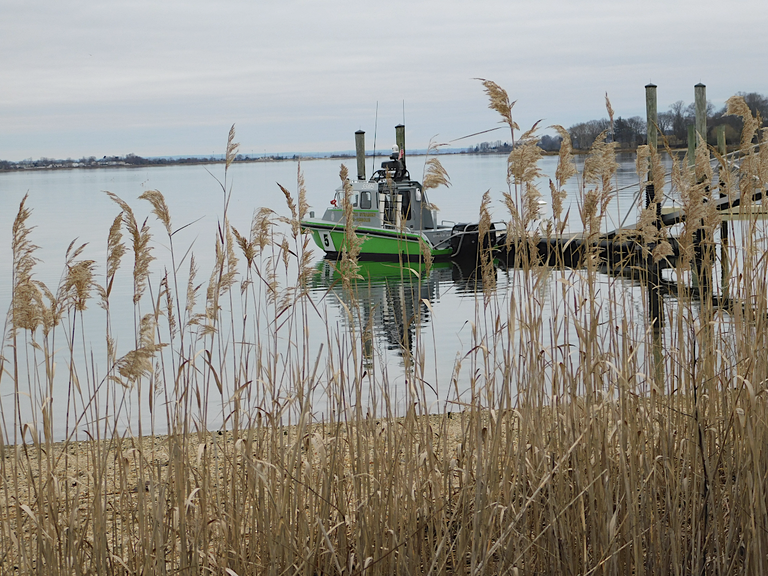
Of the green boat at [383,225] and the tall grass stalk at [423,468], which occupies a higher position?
the green boat at [383,225]

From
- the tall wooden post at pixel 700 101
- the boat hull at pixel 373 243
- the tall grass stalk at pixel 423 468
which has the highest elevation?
the tall wooden post at pixel 700 101

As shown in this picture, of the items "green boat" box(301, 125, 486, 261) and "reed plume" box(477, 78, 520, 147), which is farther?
"green boat" box(301, 125, 486, 261)

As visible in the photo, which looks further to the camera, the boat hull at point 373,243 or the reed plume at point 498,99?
the boat hull at point 373,243

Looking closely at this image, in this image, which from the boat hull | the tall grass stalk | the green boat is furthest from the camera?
the boat hull

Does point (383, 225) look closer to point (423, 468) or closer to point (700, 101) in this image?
point (700, 101)

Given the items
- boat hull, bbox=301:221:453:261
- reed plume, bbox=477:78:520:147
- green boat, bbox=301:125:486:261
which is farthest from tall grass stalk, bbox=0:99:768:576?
boat hull, bbox=301:221:453:261

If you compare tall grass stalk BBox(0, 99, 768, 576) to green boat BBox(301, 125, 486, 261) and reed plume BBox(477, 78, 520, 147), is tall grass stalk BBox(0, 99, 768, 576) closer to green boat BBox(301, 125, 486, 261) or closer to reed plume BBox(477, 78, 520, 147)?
reed plume BBox(477, 78, 520, 147)

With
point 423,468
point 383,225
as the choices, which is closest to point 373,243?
point 383,225

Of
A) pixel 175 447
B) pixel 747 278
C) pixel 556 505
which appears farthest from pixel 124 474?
pixel 747 278

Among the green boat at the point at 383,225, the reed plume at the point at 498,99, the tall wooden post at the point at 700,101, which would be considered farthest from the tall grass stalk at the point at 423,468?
the tall wooden post at the point at 700,101

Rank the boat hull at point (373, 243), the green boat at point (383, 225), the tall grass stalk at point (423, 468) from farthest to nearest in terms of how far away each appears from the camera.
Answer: the boat hull at point (373, 243) → the green boat at point (383, 225) → the tall grass stalk at point (423, 468)

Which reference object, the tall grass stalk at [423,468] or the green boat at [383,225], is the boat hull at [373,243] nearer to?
the green boat at [383,225]

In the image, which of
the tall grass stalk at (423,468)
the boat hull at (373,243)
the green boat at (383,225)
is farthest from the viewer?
the boat hull at (373,243)

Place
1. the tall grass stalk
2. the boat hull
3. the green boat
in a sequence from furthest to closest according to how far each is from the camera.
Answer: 1. the boat hull
2. the green boat
3. the tall grass stalk
